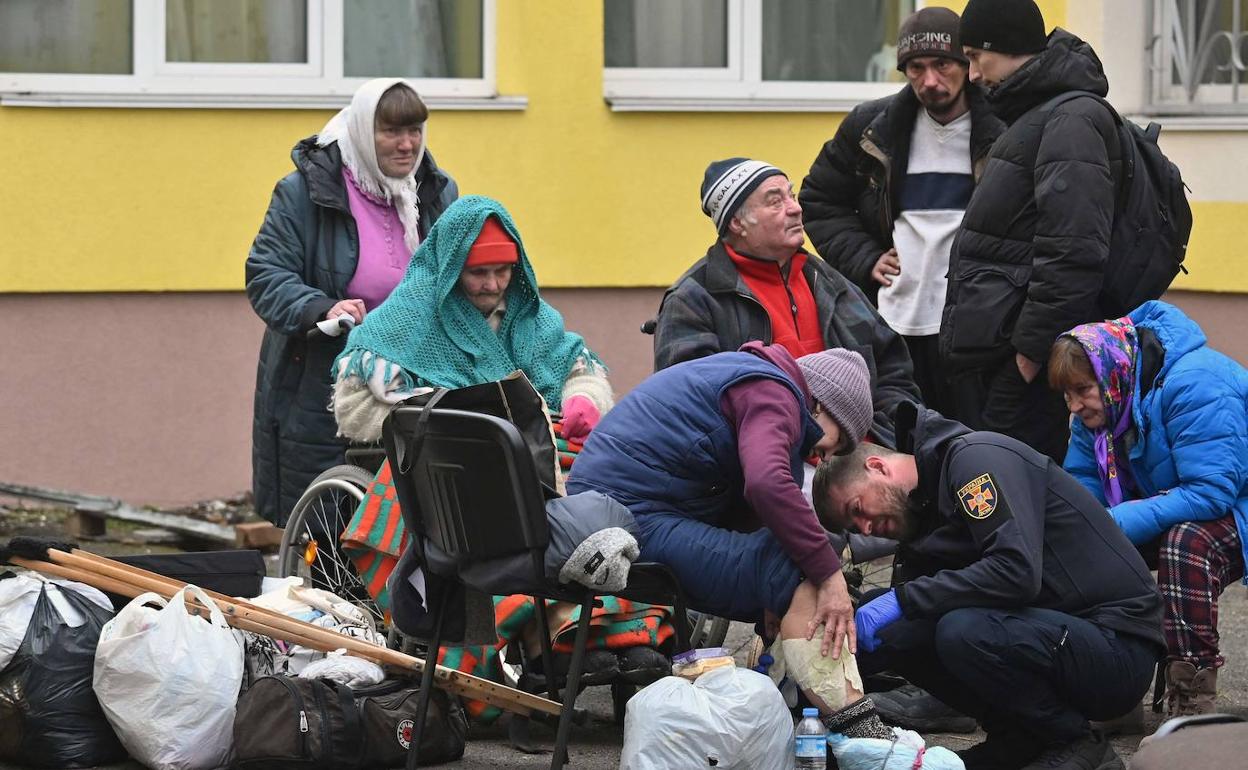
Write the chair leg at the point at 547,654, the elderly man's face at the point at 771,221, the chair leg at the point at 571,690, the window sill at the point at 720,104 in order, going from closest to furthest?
the chair leg at the point at 571,690 < the chair leg at the point at 547,654 < the elderly man's face at the point at 771,221 < the window sill at the point at 720,104

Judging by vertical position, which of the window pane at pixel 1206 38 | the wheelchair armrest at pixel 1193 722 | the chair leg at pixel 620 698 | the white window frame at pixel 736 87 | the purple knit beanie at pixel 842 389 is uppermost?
the window pane at pixel 1206 38

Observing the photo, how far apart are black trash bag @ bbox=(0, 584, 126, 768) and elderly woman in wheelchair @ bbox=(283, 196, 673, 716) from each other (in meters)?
0.97

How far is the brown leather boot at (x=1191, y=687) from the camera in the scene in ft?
18.7

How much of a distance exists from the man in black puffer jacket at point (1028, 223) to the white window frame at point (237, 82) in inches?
152

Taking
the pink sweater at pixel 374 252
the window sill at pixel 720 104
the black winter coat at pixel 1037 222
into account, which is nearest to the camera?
the black winter coat at pixel 1037 222

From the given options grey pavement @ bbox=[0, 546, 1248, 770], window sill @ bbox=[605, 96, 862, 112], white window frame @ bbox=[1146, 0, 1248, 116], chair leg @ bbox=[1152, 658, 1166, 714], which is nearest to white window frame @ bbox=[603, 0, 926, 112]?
window sill @ bbox=[605, 96, 862, 112]

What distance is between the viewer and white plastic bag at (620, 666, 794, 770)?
15.4 ft

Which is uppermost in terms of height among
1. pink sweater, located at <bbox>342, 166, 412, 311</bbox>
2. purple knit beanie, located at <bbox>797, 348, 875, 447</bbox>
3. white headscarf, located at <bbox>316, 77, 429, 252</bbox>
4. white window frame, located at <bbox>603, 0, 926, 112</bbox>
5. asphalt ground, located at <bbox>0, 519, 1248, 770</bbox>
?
white window frame, located at <bbox>603, 0, 926, 112</bbox>

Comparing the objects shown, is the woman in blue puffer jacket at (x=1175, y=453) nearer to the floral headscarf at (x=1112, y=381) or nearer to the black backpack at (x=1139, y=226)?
the floral headscarf at (x=1112, y=381)

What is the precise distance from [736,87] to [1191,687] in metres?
5.00

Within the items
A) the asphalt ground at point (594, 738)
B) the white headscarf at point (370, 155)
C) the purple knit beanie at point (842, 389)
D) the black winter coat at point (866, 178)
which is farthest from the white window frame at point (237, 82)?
the purple knit beanie at point (842, 389)

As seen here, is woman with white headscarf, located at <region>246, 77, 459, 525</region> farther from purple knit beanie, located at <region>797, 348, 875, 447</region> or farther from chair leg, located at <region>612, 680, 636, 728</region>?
purple knit beanie, located at <region>797, 348, 875, 447</region>

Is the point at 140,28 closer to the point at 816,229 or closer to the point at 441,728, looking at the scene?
the point at 816,229

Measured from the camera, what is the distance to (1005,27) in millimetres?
6168
